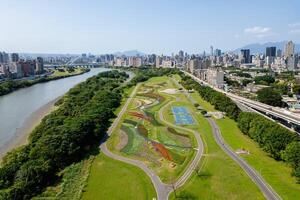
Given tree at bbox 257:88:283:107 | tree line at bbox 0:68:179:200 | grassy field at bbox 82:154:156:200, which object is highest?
tree at bbox 257:88:283:107

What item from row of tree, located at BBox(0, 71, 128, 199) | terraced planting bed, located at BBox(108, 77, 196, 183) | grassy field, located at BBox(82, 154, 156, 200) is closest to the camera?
row of tree, located at BBox(0, 71, 128, 199)

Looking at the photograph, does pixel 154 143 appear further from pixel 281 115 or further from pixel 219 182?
pixel 281 115

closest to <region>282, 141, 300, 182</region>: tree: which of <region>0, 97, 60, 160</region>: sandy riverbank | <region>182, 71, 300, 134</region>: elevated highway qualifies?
<region>182, 71, 300, 134</region>: elevated highway

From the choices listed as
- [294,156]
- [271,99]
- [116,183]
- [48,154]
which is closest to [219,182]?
[294,156]

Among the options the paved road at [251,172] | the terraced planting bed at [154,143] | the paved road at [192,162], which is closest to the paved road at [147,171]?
the terraced planting bed at [154,143]

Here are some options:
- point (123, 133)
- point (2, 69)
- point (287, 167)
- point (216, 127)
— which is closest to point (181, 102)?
point (216, 127)

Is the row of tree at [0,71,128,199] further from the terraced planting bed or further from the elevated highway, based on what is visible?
the elevated highway

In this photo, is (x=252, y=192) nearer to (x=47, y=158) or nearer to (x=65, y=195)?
(x=65, y=195)
